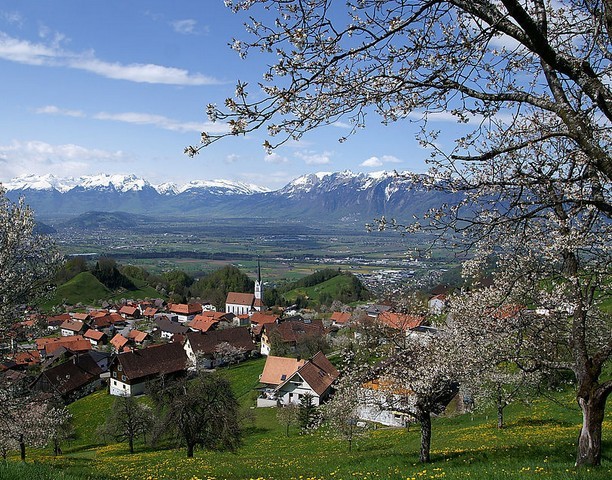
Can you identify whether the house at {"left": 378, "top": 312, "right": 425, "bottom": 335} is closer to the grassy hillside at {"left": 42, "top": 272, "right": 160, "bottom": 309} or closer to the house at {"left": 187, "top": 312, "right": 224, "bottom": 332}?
the house at {"left": 187, "top": 312, "right": 224, "bottom": 332}

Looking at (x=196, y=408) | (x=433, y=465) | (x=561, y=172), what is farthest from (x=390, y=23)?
(x=196, y=408)

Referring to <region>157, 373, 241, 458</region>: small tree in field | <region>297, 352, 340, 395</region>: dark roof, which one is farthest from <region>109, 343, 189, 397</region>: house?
<region>157, 373, 241, 458</region>: small tree in field

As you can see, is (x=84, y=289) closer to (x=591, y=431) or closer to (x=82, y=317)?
(x=82, y=317)

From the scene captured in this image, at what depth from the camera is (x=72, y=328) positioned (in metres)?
106

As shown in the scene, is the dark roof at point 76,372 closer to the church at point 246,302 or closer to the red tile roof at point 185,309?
the red tile roof at point 185,309

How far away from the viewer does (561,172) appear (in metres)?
8.04

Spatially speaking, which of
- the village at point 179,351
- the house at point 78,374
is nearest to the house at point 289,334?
the village at point 179,351

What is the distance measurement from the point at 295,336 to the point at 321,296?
6936cm

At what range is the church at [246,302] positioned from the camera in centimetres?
13661

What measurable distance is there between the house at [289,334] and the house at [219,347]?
3.03m

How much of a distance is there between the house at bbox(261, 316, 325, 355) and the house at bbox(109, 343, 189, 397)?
617 inches

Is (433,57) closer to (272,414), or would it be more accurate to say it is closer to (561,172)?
(561,172)

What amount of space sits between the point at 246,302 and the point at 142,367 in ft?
240

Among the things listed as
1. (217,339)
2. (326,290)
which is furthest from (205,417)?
(326,290)
